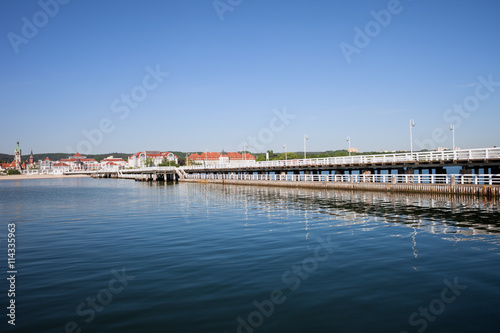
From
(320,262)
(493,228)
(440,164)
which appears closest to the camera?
(320,262)

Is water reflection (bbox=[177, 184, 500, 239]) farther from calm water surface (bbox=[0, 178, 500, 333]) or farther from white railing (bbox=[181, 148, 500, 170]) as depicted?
white railing (bbox=[181, 148, 500, 170])

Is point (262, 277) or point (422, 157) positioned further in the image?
point (422, 157)

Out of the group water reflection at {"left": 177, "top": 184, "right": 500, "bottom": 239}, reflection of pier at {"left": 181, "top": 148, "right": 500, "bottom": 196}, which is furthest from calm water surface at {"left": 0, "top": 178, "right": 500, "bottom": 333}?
reflection of pier at {"left": 181, "top": 148, "right": 500, "bottom": 196}

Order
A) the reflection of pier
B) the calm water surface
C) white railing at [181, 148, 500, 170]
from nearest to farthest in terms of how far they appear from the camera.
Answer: the calm water surface → the reflection of pier → white railing at [181, 148, 500, 170]

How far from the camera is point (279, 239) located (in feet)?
60.6

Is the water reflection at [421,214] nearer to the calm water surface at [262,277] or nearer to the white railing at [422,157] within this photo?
the calm water surface at [262,277]

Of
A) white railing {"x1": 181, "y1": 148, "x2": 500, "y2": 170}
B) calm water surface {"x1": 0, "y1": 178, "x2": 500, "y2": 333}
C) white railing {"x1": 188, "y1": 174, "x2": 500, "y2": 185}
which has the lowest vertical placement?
calm water surface {"x1": 0, "y1": 178, "x2": 500, "y2": 333}

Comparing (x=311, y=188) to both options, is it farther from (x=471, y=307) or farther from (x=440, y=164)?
(x=471, y=307)

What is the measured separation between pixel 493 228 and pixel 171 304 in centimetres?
1872

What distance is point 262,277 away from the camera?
12.1 meters

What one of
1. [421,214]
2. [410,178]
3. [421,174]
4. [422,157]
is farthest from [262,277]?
[421,174]

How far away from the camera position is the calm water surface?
8.92 meters

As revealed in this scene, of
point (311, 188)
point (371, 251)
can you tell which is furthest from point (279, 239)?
point (311, 188)

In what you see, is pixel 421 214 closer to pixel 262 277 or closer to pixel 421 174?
pixel 262 277
